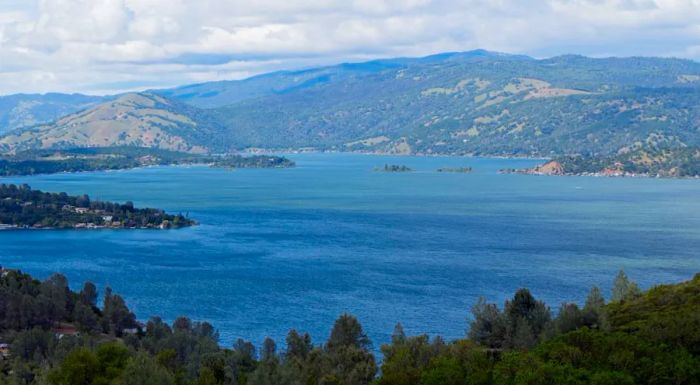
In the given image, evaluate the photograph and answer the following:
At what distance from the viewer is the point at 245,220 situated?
500ft

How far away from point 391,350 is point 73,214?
403ft

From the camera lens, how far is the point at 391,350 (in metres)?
48.1

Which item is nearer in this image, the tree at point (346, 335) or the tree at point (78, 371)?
the tree at point (78, 371)

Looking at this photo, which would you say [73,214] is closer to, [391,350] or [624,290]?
[624,290]

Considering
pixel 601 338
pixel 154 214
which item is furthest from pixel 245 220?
pixel 601 338

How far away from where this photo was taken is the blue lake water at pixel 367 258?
82188mm

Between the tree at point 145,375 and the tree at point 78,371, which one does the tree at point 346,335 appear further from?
the tree at point 145,375

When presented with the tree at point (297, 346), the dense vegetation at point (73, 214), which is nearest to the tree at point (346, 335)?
the tree at point (297, 346)

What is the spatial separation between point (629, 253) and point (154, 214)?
266 ft

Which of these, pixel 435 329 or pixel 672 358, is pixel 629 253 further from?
pixel 672 358

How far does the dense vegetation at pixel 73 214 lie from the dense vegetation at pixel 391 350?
78.9 meters

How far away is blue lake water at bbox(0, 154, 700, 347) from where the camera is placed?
8219 cm

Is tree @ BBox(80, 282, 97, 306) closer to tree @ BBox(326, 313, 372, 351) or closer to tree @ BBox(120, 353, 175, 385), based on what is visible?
tree @ BBox(326, 313, 372, 351)

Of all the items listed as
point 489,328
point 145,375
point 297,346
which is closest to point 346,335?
point 297,346
